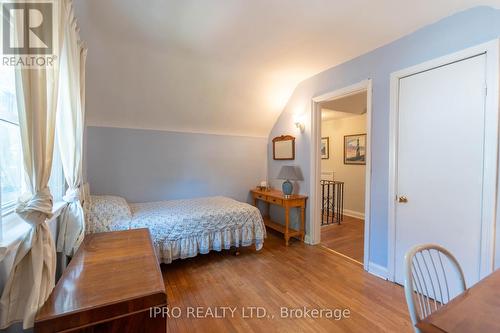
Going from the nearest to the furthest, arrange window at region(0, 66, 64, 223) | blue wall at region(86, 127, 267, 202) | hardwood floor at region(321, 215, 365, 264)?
window at region(0, 66, 64, 223), hardwood floor at region(321, 215, 365, 264), blue wall at region(86, 127, 267, 202)

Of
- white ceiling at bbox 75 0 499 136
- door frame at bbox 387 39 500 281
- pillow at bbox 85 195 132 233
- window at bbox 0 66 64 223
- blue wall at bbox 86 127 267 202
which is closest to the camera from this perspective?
window at bbox 0 66 64 223

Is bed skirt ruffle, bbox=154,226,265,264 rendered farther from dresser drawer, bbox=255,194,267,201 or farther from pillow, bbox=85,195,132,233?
dresser drawer, bbox=255,194,267,201

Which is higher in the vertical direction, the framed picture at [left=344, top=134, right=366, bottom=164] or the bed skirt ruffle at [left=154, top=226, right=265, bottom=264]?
the framed picture at [left=344, top=134, right=366, bottom=164]

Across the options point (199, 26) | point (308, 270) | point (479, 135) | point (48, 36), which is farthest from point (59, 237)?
point (479, 135)

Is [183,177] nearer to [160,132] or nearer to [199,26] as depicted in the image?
[160,132]

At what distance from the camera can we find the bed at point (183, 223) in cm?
234

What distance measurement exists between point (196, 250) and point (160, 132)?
79.5 inches

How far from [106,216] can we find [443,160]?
10.5 feet

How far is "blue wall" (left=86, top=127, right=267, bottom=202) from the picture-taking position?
10.9 feet

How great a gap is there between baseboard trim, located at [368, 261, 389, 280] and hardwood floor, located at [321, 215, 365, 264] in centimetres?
22

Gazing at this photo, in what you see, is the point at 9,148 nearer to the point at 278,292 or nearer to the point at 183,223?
the point at 183,223

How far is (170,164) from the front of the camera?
3768 millimetres

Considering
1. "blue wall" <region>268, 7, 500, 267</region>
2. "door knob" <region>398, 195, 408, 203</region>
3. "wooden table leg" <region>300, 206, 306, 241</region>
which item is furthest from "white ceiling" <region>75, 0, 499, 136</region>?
"wooden table leg" <region>300, 206, 306, 241</region>

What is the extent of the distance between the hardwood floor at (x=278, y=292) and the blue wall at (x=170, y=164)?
1.37 metres
